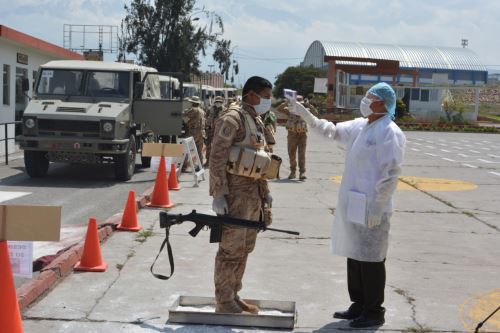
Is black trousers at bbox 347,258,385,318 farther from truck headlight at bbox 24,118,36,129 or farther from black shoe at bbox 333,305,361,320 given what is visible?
truck headlight at bbox 24,118,36,129

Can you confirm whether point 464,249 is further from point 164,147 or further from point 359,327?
point 164,147

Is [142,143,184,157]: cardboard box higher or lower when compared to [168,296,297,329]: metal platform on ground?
higher

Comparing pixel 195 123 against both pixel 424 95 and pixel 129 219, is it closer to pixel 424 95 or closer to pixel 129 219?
pixel 129 219

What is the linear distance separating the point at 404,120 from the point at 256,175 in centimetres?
4254

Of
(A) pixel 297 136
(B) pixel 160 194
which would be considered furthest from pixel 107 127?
(A) pixel 297 136

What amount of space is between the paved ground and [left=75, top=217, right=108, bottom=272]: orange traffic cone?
0.34 ft

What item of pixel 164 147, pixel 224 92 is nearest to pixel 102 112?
pixel 164 147

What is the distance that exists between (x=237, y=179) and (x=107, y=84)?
33.4ft

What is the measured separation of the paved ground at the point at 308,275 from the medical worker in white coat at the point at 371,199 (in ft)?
1.20

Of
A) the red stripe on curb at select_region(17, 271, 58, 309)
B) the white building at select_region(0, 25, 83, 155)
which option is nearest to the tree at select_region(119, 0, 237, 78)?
the white building at select_region(0, 25, 83, 155)

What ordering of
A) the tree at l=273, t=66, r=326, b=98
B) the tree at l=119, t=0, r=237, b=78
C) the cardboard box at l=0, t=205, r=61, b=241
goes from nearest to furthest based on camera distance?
1. the cardboard box at l=0, t=205, r=61, b=241
2. the tree at l=119, t=0, r=237, b=78
3. the tree at l=273, t=66, r=326, b=98

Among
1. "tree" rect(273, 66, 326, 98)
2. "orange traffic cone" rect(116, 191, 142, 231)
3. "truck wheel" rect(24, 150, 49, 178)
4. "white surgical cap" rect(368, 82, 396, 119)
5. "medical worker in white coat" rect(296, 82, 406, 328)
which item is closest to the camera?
"medical worker in white coat" rect(296, 82, 406, 328)

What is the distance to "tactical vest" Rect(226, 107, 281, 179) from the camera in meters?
5.06

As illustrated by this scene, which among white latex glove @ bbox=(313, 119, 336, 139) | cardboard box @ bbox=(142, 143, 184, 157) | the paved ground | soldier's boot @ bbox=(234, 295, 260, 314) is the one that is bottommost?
the paved ground
